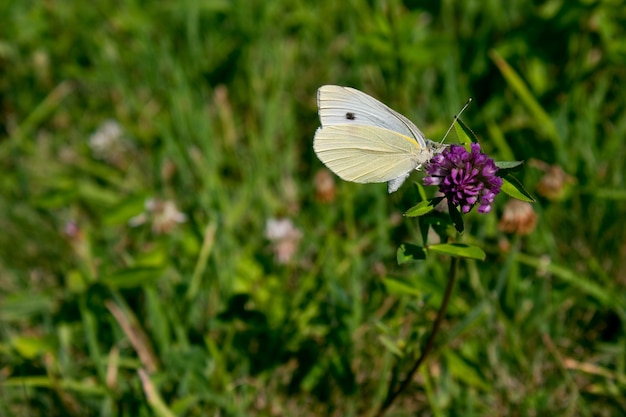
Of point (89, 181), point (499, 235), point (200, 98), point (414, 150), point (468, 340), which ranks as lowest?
point (468, 340)

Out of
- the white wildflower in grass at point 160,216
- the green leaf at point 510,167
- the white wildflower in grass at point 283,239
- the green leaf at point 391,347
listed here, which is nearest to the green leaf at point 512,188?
the green leaf at point 510,167

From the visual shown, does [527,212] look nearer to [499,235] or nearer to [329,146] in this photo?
[499,235]

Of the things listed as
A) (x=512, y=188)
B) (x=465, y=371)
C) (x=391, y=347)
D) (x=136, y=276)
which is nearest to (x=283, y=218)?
(x=136, y=276)

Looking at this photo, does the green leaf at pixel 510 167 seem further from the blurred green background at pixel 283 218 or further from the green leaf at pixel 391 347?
the green leaf at pixel 391 347

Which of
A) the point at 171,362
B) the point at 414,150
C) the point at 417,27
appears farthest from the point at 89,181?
the point at 414,150

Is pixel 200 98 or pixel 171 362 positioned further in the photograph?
pixel 200 98

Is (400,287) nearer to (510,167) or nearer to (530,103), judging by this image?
(510,167)
